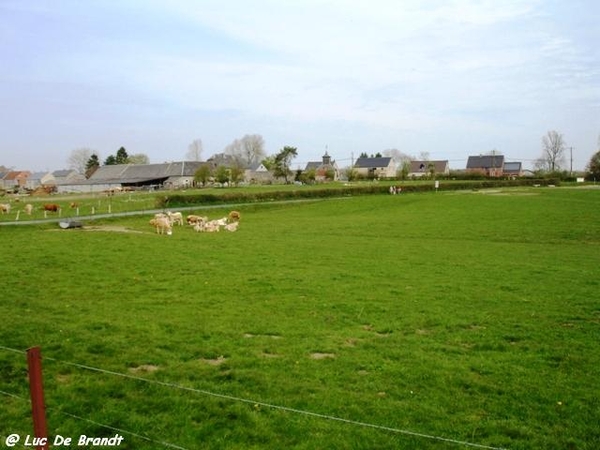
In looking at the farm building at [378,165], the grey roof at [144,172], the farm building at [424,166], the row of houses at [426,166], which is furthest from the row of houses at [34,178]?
the farm building at [424,166]

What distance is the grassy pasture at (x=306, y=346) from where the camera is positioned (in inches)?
260

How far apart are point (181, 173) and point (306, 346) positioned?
11864 cm

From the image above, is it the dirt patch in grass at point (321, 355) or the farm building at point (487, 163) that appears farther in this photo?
the farm building at point (487, 163)

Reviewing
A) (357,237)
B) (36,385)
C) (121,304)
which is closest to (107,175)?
(357,237)

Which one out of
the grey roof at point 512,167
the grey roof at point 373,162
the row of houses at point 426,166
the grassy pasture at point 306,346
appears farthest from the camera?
the grey roof at point 512,167

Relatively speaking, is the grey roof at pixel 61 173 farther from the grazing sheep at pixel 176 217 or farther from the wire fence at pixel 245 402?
the wire fence at pixel 245 402

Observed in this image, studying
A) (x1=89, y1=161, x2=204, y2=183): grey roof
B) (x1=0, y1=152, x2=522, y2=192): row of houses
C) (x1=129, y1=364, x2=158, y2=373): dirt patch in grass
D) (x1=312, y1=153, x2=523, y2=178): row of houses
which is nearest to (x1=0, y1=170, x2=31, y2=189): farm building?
(x1=0, y1=152, x2=522, y2=192): row of houses

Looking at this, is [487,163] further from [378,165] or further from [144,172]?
[144,172]

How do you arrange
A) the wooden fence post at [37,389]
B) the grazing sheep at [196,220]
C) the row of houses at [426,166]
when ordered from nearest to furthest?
1. the wooden fence post at [37,389]
2. the grazing sheep at [196,220]
3. the row of houses at [426,166]

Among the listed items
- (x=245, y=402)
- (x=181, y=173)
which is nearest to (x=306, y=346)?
(x=245, y=402)

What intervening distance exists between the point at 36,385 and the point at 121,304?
28.9 feet

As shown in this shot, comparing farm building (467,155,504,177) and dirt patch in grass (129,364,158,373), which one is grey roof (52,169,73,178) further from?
dirt patch in grass (129,364,158,373)

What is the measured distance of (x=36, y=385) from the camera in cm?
444

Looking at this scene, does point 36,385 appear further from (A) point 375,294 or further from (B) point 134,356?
(A) point 375,294
